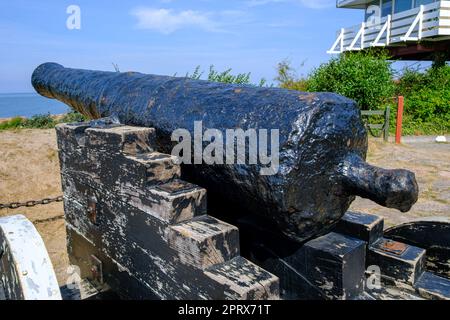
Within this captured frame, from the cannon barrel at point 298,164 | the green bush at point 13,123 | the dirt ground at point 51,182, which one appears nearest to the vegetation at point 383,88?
the dirt ground at point 51,182

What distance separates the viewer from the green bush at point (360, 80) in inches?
423

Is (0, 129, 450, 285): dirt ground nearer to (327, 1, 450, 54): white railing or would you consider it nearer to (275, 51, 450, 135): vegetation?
(275, 51, 450, 135): vegetation

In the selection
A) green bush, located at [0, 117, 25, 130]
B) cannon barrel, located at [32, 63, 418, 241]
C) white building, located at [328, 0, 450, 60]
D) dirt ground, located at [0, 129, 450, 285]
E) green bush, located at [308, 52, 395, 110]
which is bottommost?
dirt ground, located at [0, 129, 450, 285]

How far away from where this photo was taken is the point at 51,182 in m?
5.96

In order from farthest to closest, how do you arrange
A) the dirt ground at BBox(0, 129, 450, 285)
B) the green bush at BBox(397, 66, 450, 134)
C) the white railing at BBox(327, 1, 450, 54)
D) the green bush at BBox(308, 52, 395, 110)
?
the white railing at BBox(327, 1, 450, 54), the green bush at BBox(397, 66, 450, 134), the green bush at BBox(308, 52, 395, 110), the dirt ground at BBox(0, 129, 450, 285)

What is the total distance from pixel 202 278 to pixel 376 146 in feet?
26.6

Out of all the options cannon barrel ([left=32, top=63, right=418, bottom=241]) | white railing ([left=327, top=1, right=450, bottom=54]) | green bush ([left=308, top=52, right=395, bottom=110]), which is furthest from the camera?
white railing ([left=327, top=1, right=450, bottom=54])

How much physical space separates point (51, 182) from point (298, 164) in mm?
5441

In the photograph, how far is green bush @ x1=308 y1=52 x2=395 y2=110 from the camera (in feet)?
35.2

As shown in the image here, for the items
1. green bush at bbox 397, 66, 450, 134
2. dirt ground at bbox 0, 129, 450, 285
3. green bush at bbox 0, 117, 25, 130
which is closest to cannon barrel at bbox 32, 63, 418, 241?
dirt ground at bbox 0, 129, 450, 285

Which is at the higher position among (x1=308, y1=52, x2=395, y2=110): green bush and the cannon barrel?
(x1=308, y1=52, x2=395, y2=110): green bush

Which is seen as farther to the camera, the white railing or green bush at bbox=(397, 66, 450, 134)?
the white railing
